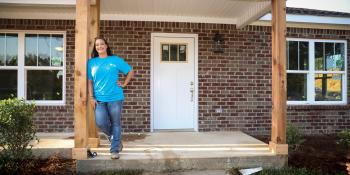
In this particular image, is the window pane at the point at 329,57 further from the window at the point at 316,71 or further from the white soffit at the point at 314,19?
the white soffit at the point at 314,19

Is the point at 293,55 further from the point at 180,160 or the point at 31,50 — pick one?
the point at 31,50

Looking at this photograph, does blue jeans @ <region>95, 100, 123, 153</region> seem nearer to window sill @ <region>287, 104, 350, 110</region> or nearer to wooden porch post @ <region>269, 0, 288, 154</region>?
wooden porch post @ <region>269, 0, 288, 154</region>

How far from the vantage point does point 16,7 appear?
22.5 feet

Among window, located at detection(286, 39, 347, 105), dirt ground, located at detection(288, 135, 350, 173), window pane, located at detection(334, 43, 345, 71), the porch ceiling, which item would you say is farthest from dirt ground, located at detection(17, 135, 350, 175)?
the porch ceiling

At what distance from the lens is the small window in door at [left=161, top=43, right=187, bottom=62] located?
760 centimetres

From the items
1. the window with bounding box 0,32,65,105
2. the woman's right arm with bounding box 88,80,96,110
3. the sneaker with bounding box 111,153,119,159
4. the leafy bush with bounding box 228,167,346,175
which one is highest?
the window with bounding box 0,32,65,105

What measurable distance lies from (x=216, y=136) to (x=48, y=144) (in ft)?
10.9

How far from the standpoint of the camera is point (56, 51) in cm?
750

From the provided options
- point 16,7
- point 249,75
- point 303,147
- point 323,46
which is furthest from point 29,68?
point 323,46

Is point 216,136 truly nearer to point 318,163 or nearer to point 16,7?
point 318,163

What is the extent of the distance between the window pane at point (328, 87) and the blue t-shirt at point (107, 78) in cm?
577

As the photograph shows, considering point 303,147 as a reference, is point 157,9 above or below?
above

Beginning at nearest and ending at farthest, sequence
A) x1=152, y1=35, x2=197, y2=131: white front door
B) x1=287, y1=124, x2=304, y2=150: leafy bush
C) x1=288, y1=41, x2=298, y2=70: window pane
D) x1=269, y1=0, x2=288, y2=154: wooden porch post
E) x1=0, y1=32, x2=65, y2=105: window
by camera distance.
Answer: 1. x1=269, y1=0, x2=288, y2=154: wooden porch post
2. x1=287, y1=124, x2=304, y2=150: leafy bush
3. x1=0, y1=32, x2=65, y2=105: window
4. x1=152, y1=35, x2=197, y2=131: white front door
5. x1=288, y1=41, x2=298, y2=70: window pane

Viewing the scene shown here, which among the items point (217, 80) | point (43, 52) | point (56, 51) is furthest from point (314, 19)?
point (43, 52)
